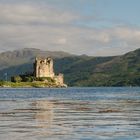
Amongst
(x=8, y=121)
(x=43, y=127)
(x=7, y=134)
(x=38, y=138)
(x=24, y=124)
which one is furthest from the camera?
(x=8, y=121)

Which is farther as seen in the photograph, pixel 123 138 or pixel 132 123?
pixel 132 123

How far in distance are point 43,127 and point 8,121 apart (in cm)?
763

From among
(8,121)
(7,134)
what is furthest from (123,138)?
(8,121)

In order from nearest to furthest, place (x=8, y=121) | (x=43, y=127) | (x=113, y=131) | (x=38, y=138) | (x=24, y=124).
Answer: (x=38, y=138), (x=113, y=131), (x=43, y=127), (x=24, y=124), (x=8, y=121)

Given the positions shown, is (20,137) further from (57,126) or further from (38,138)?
(57,126)

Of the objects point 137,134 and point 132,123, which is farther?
point 132,123

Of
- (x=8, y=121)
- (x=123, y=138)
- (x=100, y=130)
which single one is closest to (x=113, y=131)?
(x=100, y=130)

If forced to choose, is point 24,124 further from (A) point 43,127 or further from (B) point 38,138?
(B) point 38,138

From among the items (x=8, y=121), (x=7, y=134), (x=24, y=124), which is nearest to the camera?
(x=7, y=134)

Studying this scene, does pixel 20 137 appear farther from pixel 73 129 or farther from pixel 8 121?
pixel 8 121

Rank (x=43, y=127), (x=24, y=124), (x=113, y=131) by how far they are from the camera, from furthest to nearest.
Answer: (x=24, y=124) → (x=43, y=127) → (x=113, y=131)

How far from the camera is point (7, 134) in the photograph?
136ft

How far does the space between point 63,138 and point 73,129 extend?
22.1ft

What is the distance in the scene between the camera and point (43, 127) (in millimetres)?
47906
